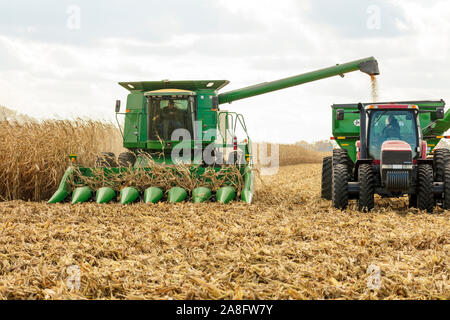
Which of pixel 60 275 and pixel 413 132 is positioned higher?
pixel 413 132

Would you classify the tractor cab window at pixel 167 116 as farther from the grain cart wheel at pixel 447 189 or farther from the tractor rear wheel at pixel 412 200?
the grain cart wheel at pixel 447 189

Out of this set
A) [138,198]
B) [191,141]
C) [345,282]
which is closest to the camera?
[345,282]

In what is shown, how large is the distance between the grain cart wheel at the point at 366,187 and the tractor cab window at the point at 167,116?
4.21 m

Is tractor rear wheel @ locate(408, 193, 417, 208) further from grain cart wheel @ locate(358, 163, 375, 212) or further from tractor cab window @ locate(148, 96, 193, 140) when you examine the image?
tractor cab window @ locate(148, 96, 193, 140)

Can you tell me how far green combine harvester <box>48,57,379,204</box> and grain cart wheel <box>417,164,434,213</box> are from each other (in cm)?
292

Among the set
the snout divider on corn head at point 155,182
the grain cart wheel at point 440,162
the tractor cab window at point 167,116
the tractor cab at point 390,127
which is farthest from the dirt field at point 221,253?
the tractor cab window at point 167,116

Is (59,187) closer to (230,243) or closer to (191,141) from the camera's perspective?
(191,141)

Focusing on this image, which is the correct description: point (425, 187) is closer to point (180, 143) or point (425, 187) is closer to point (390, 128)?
point (390, 128)

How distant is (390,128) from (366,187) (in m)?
1.27

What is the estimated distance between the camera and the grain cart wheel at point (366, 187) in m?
7.73

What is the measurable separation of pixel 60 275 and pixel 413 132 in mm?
6390

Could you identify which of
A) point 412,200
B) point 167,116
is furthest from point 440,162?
point 167,116
